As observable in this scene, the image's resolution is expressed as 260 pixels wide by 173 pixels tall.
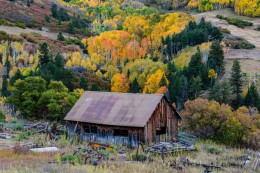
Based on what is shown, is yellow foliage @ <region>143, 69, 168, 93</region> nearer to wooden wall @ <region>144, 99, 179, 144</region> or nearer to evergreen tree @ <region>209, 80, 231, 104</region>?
evergreen tree @ <region>209, 80, 231, 104</region>

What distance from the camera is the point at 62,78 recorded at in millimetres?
61844

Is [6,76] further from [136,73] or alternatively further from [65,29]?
A: [65,29]

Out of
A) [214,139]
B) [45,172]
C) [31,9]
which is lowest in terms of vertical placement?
[214,139]

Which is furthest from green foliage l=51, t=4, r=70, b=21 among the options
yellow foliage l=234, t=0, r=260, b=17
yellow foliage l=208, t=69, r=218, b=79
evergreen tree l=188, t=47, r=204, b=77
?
yellow foliage l=208, t=69, r=218, b=79

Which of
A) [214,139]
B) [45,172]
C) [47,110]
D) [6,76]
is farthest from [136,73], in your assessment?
[45,172]

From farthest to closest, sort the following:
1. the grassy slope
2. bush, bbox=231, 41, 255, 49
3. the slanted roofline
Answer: bush, bbox=231, 41, 255, 49, the grassy slope, the slanted roofline

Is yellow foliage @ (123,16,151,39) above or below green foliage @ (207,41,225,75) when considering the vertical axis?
above

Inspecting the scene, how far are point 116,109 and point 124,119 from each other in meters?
1.76

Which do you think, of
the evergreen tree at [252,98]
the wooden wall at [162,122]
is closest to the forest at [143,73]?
the evergreen tree at [252,98]

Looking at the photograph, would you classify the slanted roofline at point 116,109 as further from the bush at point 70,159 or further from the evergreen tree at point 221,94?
the evergreen tree at point 221,94

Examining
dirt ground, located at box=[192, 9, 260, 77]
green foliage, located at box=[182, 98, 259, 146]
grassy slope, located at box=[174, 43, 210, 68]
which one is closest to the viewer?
green foliage, located at box=[182, 98, 259, 146]

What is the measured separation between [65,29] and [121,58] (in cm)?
4120

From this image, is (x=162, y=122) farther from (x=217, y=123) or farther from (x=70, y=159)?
(x=70, y=159)

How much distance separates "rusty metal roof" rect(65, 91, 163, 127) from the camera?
98.8 feet
